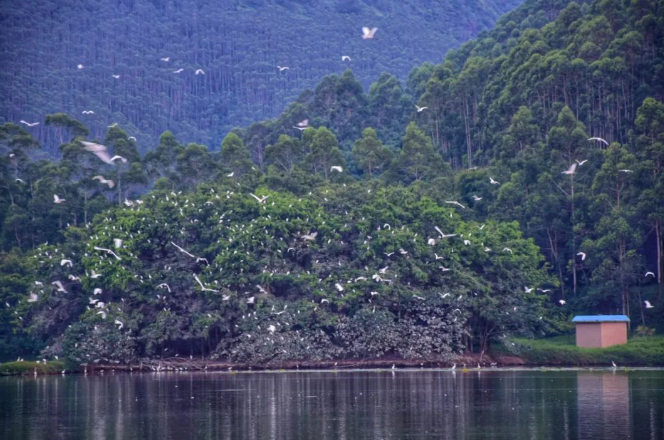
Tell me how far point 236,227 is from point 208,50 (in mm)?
83752

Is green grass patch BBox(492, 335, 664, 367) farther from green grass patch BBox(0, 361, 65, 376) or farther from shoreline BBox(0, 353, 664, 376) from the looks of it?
green grass patch BBox(0, 361, 65, 376)

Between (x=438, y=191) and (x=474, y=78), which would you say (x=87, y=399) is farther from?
(x=474, y=78)

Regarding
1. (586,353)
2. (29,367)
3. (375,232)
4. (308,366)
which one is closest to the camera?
(586,353)

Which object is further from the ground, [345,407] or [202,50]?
[202,50]

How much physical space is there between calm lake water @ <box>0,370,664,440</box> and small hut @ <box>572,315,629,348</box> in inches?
174

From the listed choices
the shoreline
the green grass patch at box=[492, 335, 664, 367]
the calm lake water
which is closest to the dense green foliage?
the shoreline

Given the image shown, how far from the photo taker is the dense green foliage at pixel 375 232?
53500 mm

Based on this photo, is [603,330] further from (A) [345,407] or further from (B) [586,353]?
(A) [345,407]

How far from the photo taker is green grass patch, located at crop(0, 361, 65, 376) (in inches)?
2120

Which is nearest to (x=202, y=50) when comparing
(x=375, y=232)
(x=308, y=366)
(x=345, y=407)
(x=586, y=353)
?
(x=375, y=232)

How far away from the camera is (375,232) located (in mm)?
55969

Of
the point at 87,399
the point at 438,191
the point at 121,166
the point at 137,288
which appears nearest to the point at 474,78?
the point at 438,191

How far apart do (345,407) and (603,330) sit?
23.1 m

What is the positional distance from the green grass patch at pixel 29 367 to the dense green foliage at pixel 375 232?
2.89 feet
